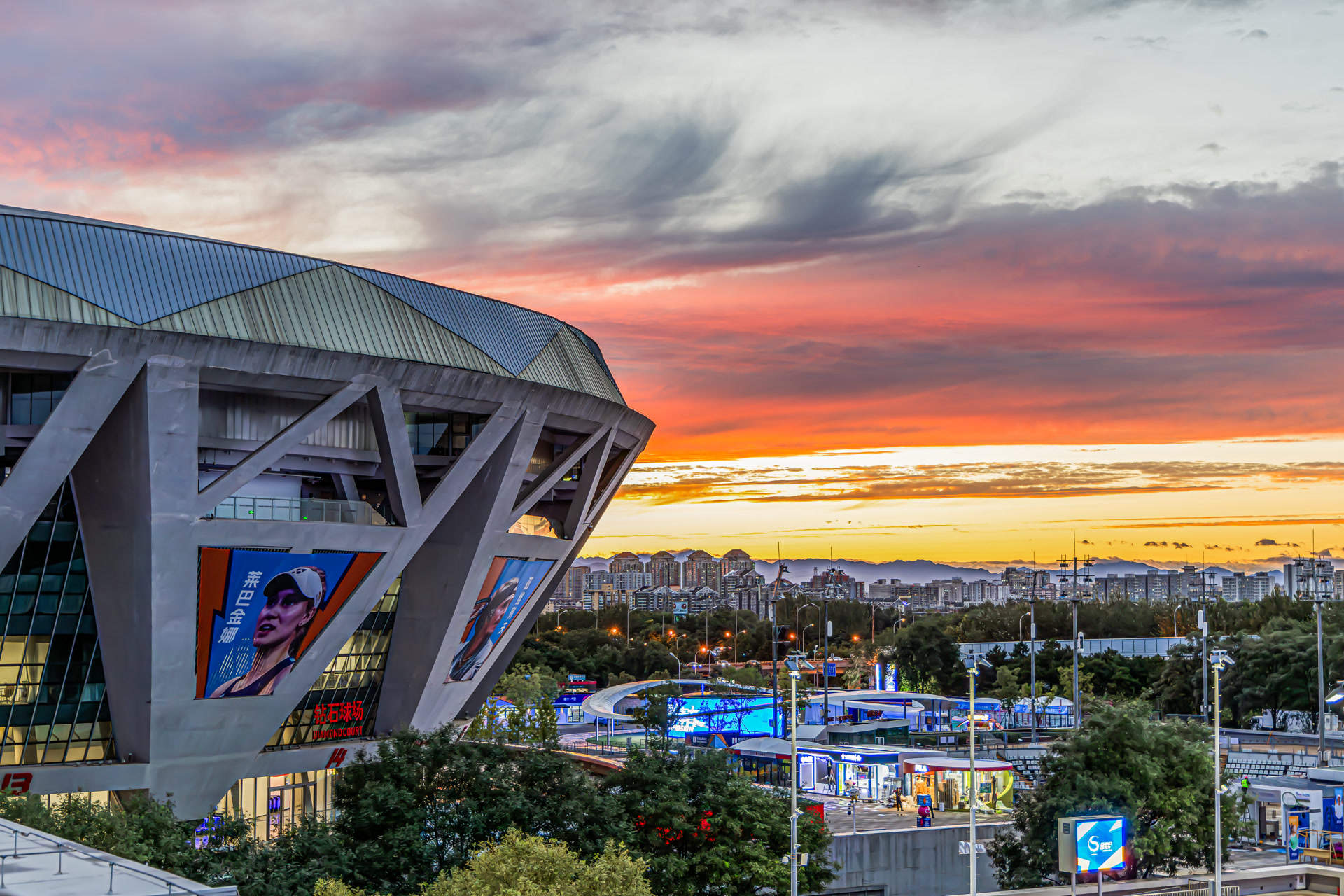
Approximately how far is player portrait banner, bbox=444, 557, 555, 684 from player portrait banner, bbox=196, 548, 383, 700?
7112mm

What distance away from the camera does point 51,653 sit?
135 feet

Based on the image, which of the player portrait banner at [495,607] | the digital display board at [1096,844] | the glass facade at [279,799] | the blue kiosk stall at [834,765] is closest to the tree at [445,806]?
the glass facade at [279,799]

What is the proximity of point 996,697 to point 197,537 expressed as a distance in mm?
89402

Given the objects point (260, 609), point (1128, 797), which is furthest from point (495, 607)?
point (1128, 797)

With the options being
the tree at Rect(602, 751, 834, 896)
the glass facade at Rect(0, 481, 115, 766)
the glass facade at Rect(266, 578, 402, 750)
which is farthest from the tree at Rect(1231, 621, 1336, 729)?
→ the glass facade at Rect(0, 481, 115, 766)

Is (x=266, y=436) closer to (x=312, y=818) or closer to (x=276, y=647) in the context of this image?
(x=276, y=647)

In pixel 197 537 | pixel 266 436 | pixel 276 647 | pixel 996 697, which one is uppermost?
pixel 266 436

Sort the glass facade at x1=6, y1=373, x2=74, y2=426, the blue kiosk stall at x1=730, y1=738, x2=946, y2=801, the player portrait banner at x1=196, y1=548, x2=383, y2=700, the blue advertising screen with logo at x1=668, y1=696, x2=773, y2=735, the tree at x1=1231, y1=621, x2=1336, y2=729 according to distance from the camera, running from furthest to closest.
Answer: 1. the tree at x1=1231, y1=621, x2=1336, y2=729
2. the blue advertising screen with logo at x1=668, y1=696, x2=773, y2=735
3. the blue kiosk stall at x1=730, y1=738, x2=946, y2=801
4. the player portrait banner at x1=196, y1=548, x2=383, y2=700
5. the glass facade at x1=6, y1=373, x2=74, y2=426

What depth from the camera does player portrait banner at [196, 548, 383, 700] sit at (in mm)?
41625

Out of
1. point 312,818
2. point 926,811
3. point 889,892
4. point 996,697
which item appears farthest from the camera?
point 996,697

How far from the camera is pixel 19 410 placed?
129 feet

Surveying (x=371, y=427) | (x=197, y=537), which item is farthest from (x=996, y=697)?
(x=197, y=537)

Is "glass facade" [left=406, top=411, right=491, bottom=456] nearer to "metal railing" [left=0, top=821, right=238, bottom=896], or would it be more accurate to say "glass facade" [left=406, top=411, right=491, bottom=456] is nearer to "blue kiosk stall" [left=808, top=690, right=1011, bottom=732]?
"metal railing" [left=0, top=821, right=238, bottom=896]

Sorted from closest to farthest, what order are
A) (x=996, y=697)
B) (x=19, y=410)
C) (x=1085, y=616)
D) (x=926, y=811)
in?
1. (x=19, y=410)
2. (x=926, y=811)
3. (x=996, y=697)
4. (x=1085, y=616)
